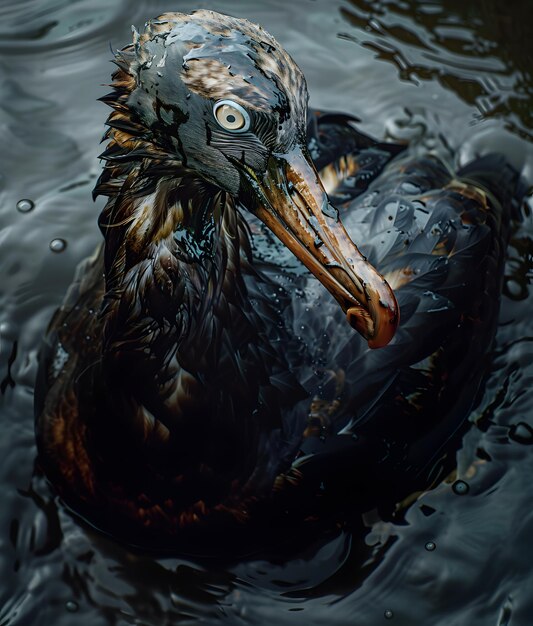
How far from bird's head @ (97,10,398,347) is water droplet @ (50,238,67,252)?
1655 millimetres

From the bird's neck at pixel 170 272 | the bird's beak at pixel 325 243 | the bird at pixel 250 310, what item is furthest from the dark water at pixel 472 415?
the bird's beak at pixel 325 243

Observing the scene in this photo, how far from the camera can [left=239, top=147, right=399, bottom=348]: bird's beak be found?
6.94 feet

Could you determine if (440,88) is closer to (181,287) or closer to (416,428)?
(416,428)

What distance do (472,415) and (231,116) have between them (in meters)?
1.67

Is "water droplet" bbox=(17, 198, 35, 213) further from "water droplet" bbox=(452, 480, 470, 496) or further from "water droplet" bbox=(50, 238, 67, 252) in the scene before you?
"water droplet" bbox=(452, 480, 470, 496)

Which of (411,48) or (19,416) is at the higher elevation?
(411,48)

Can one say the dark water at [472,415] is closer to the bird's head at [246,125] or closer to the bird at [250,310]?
the bird at [250,310]

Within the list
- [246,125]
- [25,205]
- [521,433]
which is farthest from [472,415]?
[25,205]

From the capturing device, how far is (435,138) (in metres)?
4.17

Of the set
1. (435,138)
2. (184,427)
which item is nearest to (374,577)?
(184,427)

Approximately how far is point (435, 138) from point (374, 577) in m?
1.94

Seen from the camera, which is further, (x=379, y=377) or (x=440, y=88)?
(x=440, y=88)

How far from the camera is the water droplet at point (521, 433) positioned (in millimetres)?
3361

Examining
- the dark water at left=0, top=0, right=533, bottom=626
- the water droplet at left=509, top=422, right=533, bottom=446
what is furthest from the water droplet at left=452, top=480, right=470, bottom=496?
the water droplet at left=509, top=422, right=533, bottom=446
